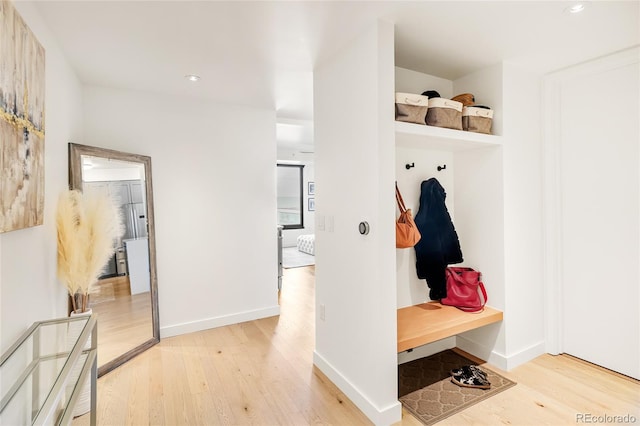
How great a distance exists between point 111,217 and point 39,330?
0.80 meters

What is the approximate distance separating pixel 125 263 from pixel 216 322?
3.67 ft

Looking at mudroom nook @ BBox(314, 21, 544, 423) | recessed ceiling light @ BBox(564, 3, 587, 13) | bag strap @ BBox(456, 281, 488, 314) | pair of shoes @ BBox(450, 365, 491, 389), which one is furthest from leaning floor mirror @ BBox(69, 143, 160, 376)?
Result: recessed ceiling light @ BBox(564, 3, 587, 13)

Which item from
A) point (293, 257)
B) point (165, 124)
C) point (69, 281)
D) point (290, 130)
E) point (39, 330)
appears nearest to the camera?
point (39, 330)

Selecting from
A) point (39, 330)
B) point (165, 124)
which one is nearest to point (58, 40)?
point (165, 124)

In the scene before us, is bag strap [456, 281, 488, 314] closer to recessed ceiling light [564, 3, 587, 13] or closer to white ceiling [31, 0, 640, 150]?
white ceiling [31, 0, 640, 150]

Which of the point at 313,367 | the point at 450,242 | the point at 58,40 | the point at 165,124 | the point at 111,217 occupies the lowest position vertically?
the point at 313,367

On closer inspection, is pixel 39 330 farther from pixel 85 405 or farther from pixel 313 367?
pixel 313 367

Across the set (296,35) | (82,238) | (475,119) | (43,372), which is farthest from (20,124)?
(475,119)

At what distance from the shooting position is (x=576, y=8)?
172 centimetres

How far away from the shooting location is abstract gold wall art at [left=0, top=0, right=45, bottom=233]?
1.14 m

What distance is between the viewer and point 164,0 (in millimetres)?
1612

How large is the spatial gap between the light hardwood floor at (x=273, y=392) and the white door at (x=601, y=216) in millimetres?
245

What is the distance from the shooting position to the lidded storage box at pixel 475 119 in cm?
230

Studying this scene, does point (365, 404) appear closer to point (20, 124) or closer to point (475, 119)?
point (475, 119)
